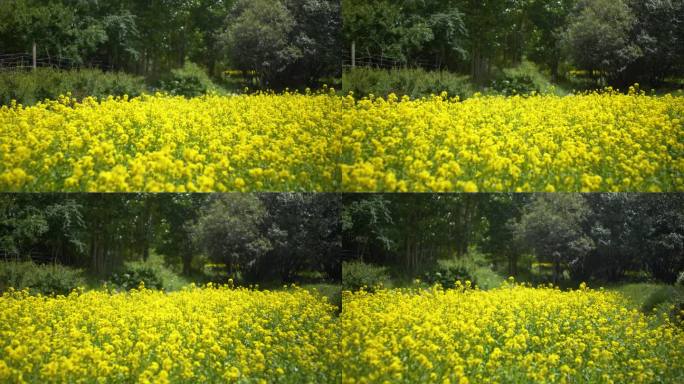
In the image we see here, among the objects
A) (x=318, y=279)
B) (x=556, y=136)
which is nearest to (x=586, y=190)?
(x=556, y=136)

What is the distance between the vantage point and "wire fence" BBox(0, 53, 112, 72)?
707 centimetres

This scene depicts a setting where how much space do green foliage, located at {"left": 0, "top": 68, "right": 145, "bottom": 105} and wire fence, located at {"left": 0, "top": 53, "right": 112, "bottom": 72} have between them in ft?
0.13

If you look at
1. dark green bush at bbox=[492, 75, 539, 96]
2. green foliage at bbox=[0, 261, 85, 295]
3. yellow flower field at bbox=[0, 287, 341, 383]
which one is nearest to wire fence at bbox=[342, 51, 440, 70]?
dark green bush at bbox=[492, 75, 539, 96]

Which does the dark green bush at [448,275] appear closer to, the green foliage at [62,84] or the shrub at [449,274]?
the shrub at [449,274]

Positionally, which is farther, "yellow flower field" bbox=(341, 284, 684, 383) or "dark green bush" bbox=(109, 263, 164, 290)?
"dark green bush" bbox=(109, 263, 164, 290)

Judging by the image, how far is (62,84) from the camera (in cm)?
705

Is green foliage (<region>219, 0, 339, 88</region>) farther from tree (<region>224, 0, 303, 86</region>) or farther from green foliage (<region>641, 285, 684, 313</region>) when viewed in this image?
green foliage (<region>641, 285, 684, 313</region>)

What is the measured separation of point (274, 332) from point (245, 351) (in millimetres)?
297

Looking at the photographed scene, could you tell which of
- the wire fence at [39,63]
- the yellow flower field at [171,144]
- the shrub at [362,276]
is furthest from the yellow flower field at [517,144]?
the wire fence at [39,63]

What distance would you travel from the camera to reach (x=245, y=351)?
23.0 ft

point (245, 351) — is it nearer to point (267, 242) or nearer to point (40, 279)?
point (267, 242)

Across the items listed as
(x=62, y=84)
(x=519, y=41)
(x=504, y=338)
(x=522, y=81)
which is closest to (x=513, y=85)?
(x=522, y=81)

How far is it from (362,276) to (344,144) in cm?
113

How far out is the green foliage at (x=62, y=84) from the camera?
7043 mm
